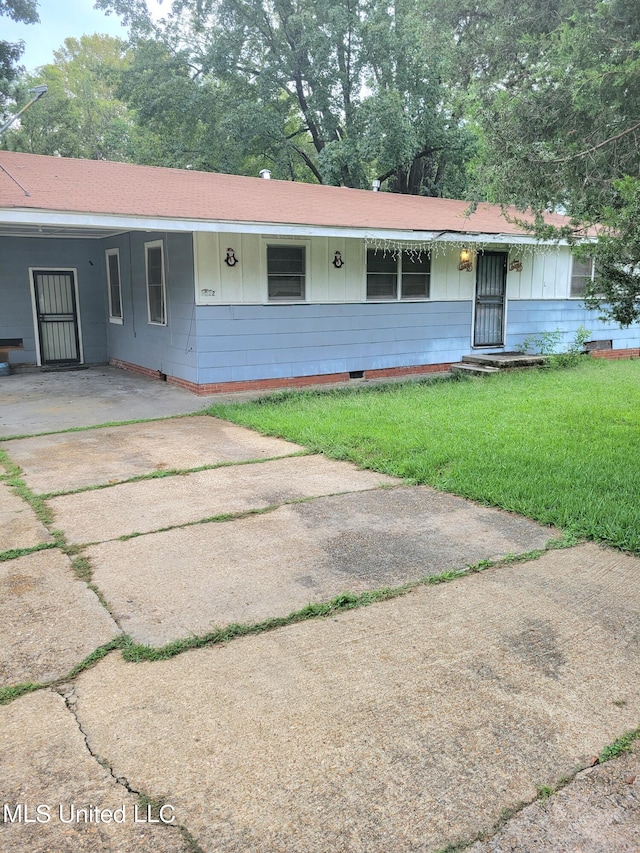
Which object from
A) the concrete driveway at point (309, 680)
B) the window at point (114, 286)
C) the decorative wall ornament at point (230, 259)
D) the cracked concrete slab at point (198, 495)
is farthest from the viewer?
the window at point (114, 286)

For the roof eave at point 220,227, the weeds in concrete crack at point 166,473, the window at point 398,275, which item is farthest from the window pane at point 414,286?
the weeds in concrete crack at point 166,473

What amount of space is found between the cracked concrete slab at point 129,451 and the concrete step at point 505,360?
5972 millimetres

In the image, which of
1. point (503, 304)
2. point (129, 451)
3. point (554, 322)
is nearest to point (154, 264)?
point (129, 451)

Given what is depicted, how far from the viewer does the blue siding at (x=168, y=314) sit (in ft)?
32.7

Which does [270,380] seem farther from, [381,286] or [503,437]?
[503,437]

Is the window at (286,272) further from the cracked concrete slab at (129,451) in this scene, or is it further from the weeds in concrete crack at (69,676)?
the weeds in concrete crack at (69,676)

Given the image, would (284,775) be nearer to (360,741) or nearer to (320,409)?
(360,741)

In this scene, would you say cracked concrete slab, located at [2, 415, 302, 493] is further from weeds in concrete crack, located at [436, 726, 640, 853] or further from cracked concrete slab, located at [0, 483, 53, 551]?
weeds in concrete crack, located at [436, 726, 640, 853]

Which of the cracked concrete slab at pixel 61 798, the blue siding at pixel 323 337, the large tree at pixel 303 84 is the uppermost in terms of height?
the large tree at pixel 303 84

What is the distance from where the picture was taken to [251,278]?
10.1m

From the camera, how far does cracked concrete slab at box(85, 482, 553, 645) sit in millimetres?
3469

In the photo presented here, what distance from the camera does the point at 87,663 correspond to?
2.96m

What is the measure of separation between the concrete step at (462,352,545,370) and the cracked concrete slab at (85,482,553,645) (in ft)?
24.5

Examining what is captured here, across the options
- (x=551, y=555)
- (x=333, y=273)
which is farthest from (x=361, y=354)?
(x=551, y=555)
